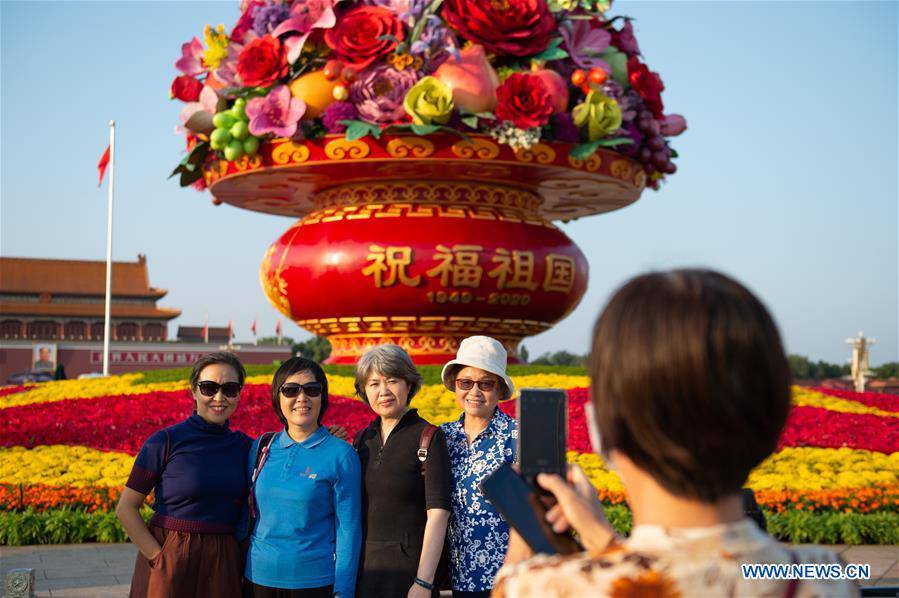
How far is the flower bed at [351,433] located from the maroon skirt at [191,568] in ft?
10.6

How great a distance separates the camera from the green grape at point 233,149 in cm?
1092

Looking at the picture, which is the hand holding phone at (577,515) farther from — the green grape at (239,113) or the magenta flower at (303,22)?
the green grape at (239,113)

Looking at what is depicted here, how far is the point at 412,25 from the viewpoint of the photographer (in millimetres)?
10625

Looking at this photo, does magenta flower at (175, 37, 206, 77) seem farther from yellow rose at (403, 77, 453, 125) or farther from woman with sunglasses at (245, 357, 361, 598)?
woman with sunglasses at (245, 357, 361, 598)

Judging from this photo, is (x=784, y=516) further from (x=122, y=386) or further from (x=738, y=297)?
(x=122, y=386)

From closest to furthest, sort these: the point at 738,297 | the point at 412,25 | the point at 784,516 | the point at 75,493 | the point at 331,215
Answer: the point at 738,297 < the point at 784,516 < the point at 75,493 < the point at 412,25 < the point at 331,215

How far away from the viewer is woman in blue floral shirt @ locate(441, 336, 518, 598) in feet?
10.9

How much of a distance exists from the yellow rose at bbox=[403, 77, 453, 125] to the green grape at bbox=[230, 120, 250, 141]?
191cm

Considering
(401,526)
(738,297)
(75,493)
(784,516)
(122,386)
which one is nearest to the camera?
(738,297)

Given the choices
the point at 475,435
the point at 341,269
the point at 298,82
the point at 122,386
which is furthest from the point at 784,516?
the point at 122,386

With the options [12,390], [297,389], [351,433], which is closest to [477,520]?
[297,389]

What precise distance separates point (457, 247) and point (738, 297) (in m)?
9.76

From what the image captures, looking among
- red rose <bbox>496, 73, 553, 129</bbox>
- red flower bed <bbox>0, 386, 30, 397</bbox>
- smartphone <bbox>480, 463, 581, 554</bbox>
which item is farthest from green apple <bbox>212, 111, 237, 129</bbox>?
smartphone <bbox>480, 463, 581, 554</bbox>

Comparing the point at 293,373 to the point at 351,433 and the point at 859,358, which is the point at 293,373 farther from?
the point at 859,358
